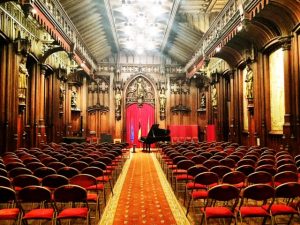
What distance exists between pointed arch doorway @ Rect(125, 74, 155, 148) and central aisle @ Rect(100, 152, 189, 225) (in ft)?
45.7

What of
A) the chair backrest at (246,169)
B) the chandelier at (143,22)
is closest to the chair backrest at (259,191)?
the chair backrest at (246,169)

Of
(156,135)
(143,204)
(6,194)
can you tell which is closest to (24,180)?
(6,194)

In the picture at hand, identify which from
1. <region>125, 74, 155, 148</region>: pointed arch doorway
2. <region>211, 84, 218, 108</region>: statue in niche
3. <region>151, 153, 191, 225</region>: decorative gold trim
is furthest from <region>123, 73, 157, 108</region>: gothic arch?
<region>151, 153, 191, 225</region>: decorative gold trim

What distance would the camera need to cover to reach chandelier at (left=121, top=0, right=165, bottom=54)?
14.3m

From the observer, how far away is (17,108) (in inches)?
424

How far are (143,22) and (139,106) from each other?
813 cm

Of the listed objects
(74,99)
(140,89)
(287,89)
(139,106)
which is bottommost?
(287,89)

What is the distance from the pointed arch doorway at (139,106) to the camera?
2330 cm

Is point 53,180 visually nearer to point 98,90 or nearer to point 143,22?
point 143,22

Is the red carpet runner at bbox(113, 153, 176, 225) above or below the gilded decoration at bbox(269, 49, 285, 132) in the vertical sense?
below

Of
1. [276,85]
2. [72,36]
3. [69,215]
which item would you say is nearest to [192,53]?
[72,36]

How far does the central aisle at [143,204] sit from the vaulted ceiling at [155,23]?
8.44 m

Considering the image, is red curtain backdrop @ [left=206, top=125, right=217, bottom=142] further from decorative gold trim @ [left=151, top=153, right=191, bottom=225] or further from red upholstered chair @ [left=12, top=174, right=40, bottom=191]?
red upholstered chair @ [left=12, top=174, right=40, bottom=191]

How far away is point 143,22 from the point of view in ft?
53.5
